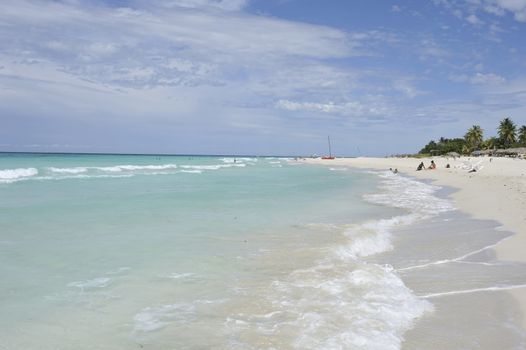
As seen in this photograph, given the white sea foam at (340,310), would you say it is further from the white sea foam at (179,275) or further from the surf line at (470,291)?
the white sea foam at (179,275)

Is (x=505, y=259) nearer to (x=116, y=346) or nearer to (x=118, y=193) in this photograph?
(x=116, y=346)

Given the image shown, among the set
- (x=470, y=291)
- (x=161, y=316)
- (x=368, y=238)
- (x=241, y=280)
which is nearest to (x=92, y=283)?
(x=161, y=316)

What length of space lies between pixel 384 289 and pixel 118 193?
19.3 meters

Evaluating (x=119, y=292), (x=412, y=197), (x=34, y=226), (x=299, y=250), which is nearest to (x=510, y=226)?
(x=299, y=250)

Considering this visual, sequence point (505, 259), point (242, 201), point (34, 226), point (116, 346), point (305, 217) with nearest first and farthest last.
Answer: point (116, 346) < point (505, 259) < point (34, 226) < point (305, 217) < point (242, 201)

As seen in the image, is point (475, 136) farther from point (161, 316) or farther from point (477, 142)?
point (161, 316)

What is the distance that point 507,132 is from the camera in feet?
322

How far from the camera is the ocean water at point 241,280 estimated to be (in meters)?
5.47

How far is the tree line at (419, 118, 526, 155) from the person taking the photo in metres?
98.2

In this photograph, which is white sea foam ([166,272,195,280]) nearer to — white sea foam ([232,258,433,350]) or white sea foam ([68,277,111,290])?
white sea foam ([68,277,111,290])

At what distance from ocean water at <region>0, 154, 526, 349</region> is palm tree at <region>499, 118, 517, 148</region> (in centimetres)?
9599

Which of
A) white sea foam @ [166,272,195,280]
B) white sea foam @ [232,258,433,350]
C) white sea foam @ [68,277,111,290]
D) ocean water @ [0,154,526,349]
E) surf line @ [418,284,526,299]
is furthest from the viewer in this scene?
white sea foam @ [166,272,195,280]

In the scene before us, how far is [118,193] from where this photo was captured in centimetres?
2383

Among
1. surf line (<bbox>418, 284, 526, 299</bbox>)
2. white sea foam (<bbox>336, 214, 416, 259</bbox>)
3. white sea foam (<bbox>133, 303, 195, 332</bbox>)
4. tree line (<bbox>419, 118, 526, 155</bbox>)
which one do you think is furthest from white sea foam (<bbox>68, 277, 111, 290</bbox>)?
tree line (<bbox>419, 118, 526, 155</bbox>)
